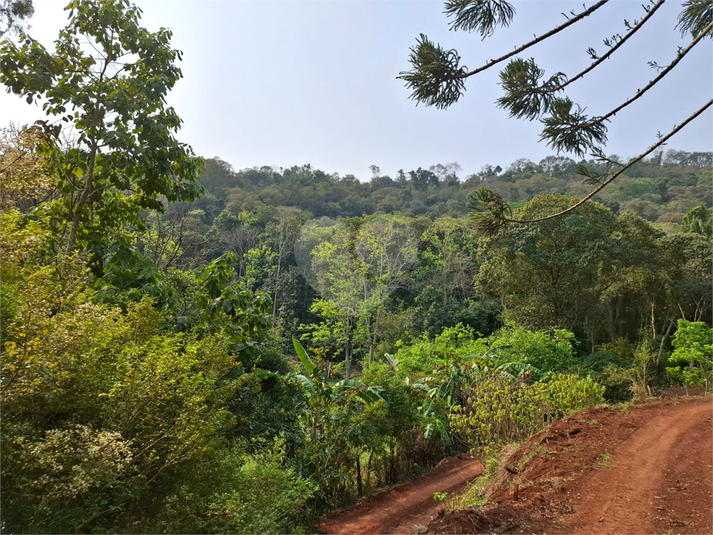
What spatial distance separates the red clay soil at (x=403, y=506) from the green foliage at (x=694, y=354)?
19.3ft

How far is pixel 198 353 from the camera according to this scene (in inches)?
141

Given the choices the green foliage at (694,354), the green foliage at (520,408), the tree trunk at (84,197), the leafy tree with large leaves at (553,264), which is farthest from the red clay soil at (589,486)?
the leafy tree with large leaves at (553,264)

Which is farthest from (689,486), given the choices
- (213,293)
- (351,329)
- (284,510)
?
(351,329)

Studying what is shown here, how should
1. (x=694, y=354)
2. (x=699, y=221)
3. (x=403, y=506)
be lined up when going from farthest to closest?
(x=699, y=221) → (x=694, y=354) → (x=403, y=506)

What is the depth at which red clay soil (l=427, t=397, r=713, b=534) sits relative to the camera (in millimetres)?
2996

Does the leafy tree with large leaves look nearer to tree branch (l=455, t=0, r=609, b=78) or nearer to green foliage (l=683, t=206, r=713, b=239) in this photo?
green foliage (l=683, t=206, r=713, b=239)

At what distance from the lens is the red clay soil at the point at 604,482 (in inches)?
118

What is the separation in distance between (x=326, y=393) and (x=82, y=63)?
466cm

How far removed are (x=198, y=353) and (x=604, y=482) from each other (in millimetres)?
3765

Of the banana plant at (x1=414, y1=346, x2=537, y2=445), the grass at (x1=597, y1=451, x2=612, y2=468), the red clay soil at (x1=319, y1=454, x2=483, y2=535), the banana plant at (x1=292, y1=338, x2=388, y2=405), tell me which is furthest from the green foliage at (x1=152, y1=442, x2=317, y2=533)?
the banana plant at (x1=414, y1=346, x2=537, y2=445)

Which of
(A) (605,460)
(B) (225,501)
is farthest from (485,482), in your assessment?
(B) (225,501)

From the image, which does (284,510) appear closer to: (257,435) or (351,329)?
(257,435)

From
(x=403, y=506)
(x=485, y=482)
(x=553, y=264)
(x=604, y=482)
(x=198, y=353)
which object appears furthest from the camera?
(x=553, y=264)

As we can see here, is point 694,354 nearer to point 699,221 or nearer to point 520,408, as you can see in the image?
point 520,408
